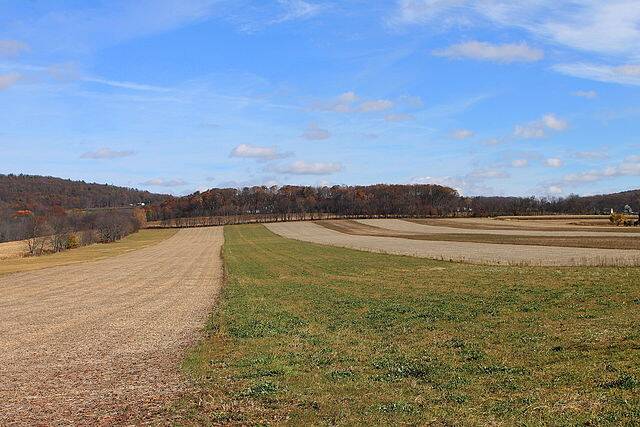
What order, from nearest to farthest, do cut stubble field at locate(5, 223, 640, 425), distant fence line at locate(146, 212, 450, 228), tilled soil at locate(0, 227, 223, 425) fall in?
cut stubble field at locate(5, 223, 640, 425), tilled soil at locate(0, 227, 223, 425), distant fence line at locate(146, 212, 450, 228)

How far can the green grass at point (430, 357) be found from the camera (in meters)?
10.5

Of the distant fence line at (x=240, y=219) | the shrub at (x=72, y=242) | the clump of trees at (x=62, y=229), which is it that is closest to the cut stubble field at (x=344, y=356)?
the clump of trees at (x=62, y=229)

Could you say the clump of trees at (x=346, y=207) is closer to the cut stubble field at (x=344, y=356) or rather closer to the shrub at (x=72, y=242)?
the shrub at (x=72, y=242)

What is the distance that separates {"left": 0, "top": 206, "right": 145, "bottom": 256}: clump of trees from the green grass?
9759 centimetres

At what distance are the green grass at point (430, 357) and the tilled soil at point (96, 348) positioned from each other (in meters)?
1.17

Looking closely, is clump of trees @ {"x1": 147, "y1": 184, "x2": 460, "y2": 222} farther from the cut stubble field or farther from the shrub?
the cut stubble field

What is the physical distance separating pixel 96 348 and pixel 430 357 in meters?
12.0

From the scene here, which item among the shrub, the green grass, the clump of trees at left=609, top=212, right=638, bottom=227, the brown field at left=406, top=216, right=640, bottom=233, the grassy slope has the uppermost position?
the clump of trees at left=609, top=212, right=638, bottom=227

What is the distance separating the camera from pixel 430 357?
15.1 metres

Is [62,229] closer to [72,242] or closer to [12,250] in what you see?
[72,242]

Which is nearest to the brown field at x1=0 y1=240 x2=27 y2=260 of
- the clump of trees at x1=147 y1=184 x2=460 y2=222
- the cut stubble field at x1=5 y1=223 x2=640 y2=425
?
the cut stubble field at x1=5 y1=223 x2=640 y2=425

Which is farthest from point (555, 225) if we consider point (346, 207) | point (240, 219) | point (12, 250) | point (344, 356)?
point (344, 356)

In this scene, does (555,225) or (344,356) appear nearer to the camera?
(344,356)

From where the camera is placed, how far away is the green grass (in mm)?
10469
